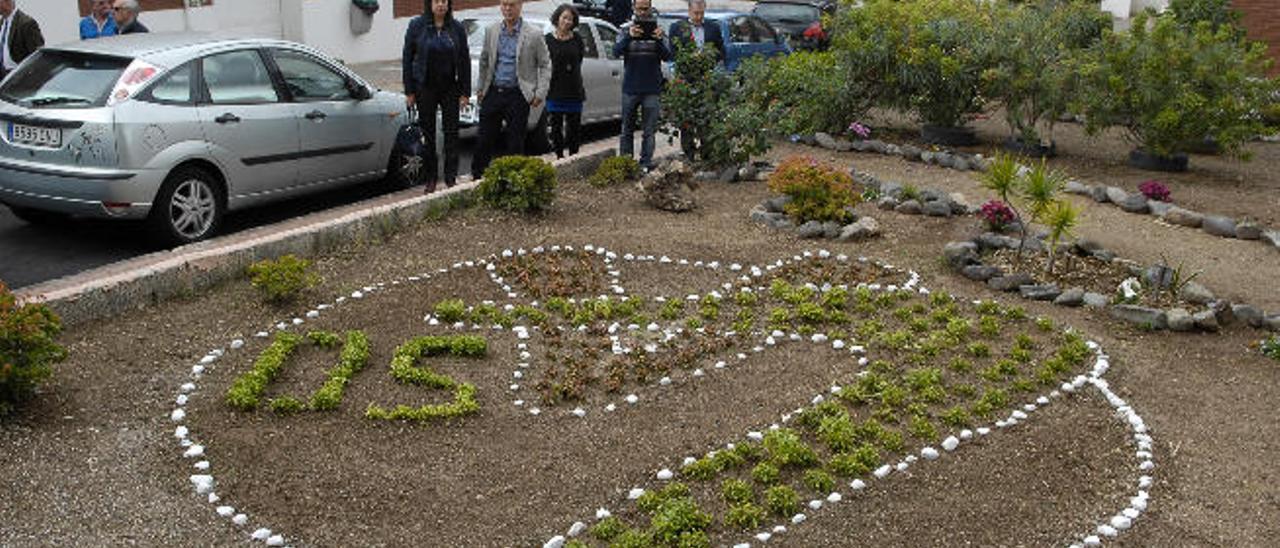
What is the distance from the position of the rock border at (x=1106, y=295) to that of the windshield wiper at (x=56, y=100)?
6186 millimetres

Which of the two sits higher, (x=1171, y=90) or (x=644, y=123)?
(x=1171, y=90)

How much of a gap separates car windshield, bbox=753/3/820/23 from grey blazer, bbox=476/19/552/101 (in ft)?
47.9

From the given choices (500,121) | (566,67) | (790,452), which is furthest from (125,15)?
(790,452)

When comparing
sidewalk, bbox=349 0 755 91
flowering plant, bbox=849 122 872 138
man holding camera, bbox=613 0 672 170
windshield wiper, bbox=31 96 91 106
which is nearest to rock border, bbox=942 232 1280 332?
man holding camera, bbox=613 0 672 170

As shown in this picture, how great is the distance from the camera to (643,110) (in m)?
12.6

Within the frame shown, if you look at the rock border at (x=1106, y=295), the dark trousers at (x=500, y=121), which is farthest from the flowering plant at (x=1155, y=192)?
the dark trousers at (x=500, y=121)

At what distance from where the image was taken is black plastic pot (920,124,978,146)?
1552 centimetres

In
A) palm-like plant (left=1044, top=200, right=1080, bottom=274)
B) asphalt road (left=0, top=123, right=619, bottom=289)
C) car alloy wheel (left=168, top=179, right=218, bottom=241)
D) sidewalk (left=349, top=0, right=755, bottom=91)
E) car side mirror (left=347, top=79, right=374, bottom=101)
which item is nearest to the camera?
palm-like plant (left=1044, top=200, right=1080, bottom=274)

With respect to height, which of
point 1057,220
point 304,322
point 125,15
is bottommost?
point 304,322

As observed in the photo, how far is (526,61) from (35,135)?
13.1ft

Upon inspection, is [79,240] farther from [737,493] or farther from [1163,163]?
[1163,163]

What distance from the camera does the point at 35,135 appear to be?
955 cm

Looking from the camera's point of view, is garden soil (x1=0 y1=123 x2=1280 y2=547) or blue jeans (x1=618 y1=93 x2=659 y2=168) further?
blue jeans (x1=618 y1=93 x2=659 y2=168)

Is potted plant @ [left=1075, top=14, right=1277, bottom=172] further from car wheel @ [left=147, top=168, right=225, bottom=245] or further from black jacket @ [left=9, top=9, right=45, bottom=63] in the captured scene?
black jacket @ [left=9, top=9, right=45, bottom=63]
